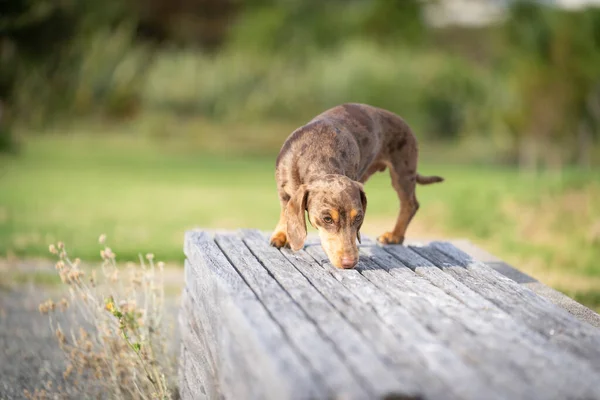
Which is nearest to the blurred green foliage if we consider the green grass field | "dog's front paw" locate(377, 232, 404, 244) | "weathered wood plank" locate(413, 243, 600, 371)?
the green grass field

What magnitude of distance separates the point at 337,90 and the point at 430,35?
1526cm

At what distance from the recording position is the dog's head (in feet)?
11.3

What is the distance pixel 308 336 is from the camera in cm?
256

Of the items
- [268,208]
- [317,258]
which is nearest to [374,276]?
[317,258]

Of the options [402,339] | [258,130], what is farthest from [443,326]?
[258,130]

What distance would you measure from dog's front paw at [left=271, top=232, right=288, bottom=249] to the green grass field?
148 inches

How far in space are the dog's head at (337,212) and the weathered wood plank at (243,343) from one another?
0.48 metres

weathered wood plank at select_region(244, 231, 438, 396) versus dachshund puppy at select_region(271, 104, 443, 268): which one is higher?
dachshund puppy at select_region(271, 104, 443, 268)

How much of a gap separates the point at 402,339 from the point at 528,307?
0.80m

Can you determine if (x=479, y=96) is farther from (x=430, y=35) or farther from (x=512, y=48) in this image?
(x=430, y=35)

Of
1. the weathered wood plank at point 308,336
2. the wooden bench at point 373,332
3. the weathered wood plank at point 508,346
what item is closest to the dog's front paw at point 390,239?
the wooden bench at point 373,332

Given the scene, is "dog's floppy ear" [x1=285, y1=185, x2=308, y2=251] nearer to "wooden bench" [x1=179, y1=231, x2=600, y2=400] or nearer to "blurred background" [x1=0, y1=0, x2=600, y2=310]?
"wooden bench" [x1=179, y1=231, x2=600, y2=400]

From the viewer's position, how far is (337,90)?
19406 millimetres

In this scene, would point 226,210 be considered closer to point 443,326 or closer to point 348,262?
point 348,262
